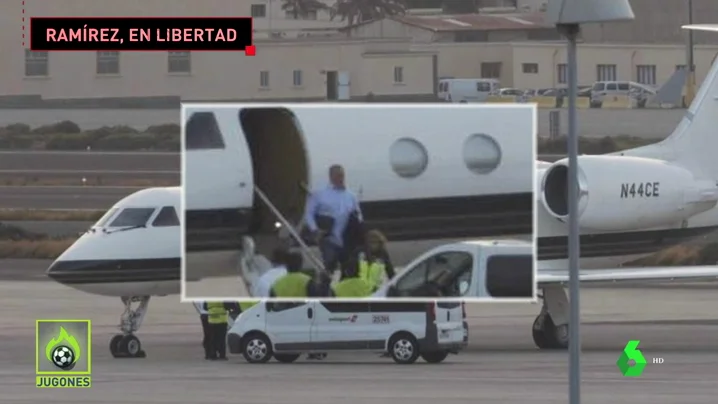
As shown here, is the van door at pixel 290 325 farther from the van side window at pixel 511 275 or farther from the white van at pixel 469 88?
the van side window at pixel 511 275

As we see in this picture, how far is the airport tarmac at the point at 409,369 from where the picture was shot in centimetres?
1900

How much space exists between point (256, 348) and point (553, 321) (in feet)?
17.1

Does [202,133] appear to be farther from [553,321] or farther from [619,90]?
[619,90]

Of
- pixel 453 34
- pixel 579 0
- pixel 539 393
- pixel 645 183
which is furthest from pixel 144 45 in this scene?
pixel 453 34

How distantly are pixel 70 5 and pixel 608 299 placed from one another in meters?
18.1

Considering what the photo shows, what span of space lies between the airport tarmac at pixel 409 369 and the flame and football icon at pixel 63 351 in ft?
1.36

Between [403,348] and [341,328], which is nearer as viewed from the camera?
[341,328]

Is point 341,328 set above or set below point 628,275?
below

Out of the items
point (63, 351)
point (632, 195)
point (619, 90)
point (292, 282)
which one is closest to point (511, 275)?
point (292, 282)

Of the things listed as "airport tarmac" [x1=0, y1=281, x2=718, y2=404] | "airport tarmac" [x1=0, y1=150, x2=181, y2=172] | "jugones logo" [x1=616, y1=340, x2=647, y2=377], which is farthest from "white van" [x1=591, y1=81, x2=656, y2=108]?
"jugones logo" [x1=616, y1=340, x2=647, y2=377]

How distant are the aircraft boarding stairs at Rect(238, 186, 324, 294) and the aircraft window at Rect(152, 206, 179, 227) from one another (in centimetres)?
1310

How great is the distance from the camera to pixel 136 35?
1399cm

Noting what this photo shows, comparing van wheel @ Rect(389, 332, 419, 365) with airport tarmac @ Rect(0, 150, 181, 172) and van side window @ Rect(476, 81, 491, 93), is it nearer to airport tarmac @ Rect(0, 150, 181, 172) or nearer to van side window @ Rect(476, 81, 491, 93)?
van side window @ Rect(476, 81, 491, 93)

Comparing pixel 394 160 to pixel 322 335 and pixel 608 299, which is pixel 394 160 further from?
pixel 608 299
